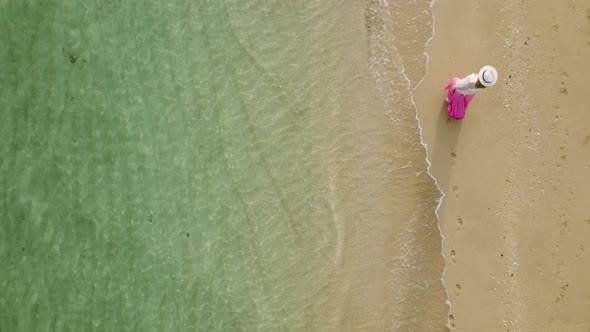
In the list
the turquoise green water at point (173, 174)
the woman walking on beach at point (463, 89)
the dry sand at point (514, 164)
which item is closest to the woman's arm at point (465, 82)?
the woman walking on beach at point (463, 89)

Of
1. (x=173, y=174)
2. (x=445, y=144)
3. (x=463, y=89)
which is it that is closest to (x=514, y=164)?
(x=445, y=144)

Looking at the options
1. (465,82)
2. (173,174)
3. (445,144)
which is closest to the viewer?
(465,82)

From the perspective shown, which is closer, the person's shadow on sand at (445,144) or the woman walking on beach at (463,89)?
the woman walking on beach at (463,89)

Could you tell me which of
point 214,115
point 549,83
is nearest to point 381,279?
point 214,115

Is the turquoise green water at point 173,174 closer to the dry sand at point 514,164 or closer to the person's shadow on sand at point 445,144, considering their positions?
the person's shadow on sand at point 445,144

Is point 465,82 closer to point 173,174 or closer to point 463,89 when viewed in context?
point 463,89
